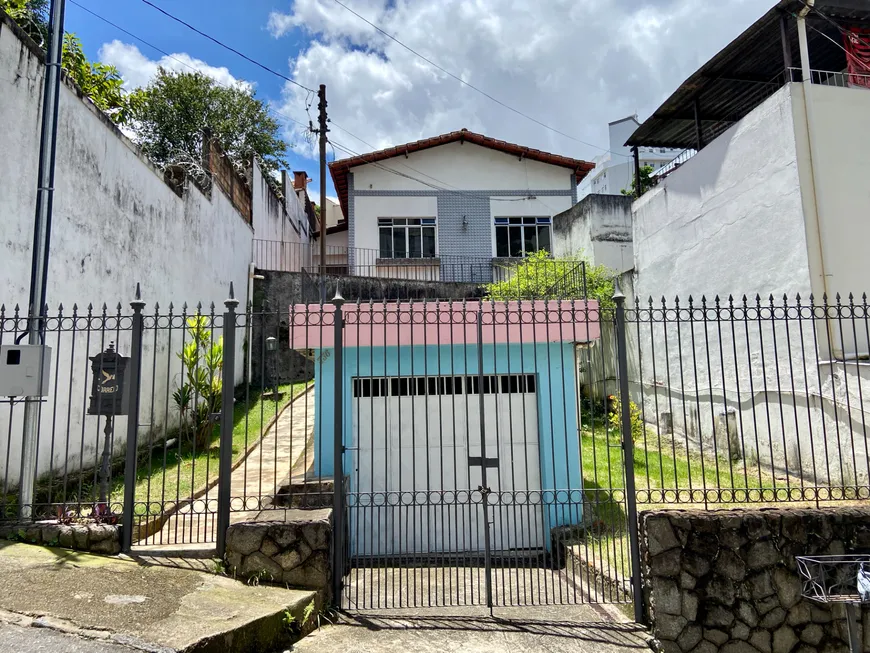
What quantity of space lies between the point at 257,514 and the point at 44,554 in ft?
5.31

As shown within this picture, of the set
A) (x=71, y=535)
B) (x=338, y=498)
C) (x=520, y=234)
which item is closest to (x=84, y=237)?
(x=71, y=535)

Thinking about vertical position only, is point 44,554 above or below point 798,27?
below

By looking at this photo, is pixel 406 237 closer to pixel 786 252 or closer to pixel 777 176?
pixel 777 176

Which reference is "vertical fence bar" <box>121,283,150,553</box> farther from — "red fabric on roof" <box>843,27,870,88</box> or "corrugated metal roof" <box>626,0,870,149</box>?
"red fabric on roof" <box>843,27,870,88</box>

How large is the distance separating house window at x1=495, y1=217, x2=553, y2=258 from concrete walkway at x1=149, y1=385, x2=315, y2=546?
10.2 meters

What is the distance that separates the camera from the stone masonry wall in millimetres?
4332

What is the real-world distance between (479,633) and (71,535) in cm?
345

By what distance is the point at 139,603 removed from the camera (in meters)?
3.70

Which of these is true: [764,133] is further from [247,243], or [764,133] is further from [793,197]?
[247,243]

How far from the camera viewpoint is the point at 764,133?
8.55 metres

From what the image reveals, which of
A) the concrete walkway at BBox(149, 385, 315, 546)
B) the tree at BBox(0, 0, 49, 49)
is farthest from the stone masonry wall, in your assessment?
the tree at BBox(0, 0, 49, 49)

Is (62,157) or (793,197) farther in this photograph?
(793,197)

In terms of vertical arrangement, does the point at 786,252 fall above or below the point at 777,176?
below

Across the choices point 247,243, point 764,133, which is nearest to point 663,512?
point 764,133
